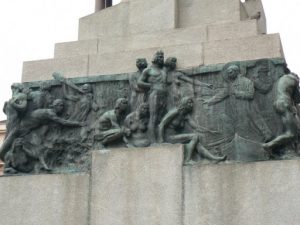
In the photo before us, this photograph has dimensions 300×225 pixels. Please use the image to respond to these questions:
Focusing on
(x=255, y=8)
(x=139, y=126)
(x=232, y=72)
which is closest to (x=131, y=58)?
(x=139, y=126)

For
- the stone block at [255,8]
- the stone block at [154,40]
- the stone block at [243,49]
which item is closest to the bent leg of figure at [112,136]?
the stone block at [154,40]

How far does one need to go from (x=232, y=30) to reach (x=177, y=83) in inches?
62.9

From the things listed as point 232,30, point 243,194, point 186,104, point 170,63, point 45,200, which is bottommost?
point 45,200

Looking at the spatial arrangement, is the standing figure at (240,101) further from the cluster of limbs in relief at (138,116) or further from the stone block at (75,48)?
the stone block at (75,48)

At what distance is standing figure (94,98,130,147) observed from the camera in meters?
11.3

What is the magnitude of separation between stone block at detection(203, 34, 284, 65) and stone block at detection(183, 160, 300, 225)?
2266 mm

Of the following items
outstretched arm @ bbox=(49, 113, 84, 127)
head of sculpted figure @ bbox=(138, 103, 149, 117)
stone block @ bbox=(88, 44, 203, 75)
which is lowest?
outstretched arm @ bbox=(49, 113, 84, 127)

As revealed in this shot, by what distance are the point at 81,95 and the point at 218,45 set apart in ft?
9.53

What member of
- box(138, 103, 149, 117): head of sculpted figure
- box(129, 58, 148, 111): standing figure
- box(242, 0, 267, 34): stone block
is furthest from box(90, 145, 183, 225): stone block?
box(242, 0, 267, 34): stone block

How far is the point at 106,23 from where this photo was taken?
1330 cm

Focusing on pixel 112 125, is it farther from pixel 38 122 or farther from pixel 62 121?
pixel 38 122

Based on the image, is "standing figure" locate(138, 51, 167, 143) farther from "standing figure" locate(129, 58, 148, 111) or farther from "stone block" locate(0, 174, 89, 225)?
"stone block" locate(0, 174, 89, 225)

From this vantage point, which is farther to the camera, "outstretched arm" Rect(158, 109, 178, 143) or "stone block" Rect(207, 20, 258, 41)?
"stone block" Rect(207, 20, 258, 41)

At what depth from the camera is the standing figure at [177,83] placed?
11.3 m
